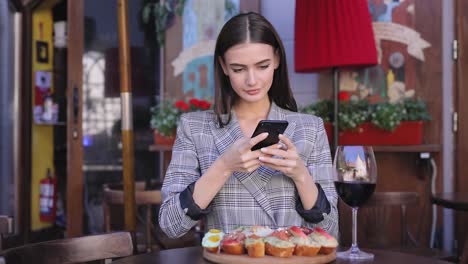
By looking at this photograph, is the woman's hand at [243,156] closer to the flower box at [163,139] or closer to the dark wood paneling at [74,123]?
the flower box at [163,139]

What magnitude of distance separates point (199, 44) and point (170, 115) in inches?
24.5

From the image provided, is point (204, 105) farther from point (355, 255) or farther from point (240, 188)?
point (355, 255)

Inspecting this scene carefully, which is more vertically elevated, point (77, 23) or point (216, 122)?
point (77, 23)

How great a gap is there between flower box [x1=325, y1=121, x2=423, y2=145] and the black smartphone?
248cm

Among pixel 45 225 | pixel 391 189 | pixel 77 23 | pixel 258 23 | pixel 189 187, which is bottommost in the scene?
pixel 45 225

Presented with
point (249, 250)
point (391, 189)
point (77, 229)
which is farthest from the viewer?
point (77, 229)

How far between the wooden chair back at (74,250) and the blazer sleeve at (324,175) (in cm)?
50

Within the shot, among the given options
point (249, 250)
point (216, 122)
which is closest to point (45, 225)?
point (216, 122)

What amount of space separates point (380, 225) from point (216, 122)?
201 cm

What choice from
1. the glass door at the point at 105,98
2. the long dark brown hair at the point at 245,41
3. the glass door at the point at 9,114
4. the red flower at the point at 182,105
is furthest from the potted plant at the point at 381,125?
the glass door at the point at 9,114

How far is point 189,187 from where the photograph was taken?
60.6 inches

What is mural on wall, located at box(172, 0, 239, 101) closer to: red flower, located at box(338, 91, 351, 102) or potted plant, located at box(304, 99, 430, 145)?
red flower, located at box(338, 91, 351, 102)

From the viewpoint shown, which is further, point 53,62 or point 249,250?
point 53,62

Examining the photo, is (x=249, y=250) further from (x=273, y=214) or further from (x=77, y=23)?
(x=77, y=23)
